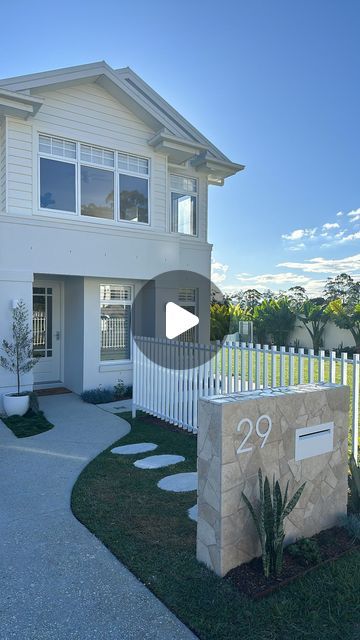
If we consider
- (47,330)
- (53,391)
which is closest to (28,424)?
(53,391)

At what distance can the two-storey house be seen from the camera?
363 inches

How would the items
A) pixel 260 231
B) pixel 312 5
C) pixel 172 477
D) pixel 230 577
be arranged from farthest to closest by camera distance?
pixel 260 231, pixel 312 5, pixel 172 477, pixel 230 577

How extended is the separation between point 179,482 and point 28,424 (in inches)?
156

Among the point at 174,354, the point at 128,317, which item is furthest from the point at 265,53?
the point at 174,354

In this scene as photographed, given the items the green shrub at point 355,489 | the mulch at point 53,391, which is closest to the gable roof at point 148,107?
the mulch at point 53,391

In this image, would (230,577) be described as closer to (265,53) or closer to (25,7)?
(25,7)

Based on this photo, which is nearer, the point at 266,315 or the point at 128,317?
the point at 128,317

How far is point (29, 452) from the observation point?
21.9 ft

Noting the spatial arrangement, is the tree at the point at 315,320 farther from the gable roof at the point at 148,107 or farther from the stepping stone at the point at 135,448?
the stepping stone at the point at 135,448

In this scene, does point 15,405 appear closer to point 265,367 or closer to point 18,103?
point 265,367

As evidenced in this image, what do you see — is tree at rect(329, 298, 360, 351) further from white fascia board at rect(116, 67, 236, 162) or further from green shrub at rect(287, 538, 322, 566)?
green shrub at rect(287, 538, 322, 566)

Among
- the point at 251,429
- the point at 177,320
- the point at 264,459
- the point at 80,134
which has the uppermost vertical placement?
the point at 80,134

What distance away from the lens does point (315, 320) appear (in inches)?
887

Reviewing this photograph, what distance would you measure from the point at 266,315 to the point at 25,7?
17214mm
